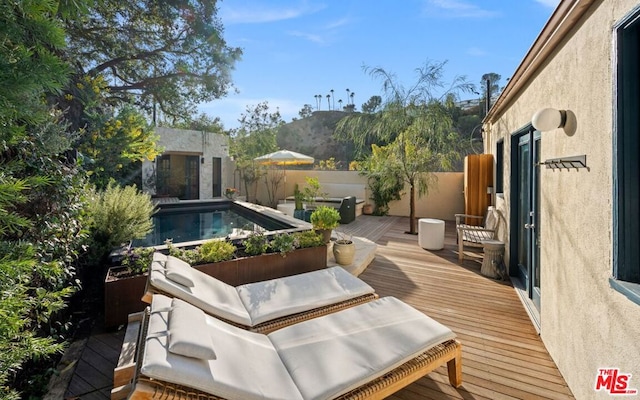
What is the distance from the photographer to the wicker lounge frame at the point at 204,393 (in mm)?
1433

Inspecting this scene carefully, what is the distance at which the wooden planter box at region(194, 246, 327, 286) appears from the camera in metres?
3.76

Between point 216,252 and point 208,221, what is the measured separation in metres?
6.63

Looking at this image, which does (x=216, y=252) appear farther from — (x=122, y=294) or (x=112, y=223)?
(x=112, y=223)

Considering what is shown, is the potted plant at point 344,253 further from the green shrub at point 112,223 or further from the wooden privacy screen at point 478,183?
the wooden privacy screen at point 478,183

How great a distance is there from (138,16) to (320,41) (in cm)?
567

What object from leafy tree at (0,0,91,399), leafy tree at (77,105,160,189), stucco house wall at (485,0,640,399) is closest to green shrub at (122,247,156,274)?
leafy tree at (0,0,91,399)

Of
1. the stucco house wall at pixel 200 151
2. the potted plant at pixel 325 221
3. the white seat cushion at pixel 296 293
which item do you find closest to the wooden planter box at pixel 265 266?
the potted plant at pixel 325 221

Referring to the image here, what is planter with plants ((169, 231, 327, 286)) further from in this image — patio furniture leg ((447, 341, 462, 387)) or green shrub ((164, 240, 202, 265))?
patio furniture leg ((447, 341, 462, 387))

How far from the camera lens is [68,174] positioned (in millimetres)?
2641

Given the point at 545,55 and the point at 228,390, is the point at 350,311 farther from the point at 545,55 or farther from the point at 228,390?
the point at 545,55

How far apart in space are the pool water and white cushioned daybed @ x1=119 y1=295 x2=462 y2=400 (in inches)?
182

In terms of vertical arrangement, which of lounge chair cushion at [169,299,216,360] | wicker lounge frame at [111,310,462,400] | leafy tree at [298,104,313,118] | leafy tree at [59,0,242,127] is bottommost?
wicker lounge frame at [111,310,462,400]

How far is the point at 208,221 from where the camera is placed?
998 cm

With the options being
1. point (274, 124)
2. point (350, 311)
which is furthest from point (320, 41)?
point (274, 124)
